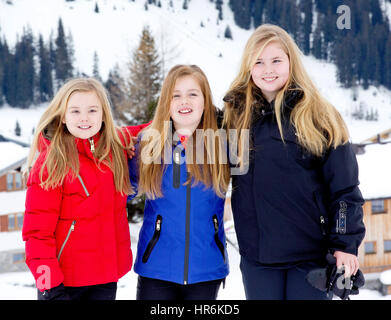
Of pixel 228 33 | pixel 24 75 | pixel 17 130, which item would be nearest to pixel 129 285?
pixel 17 130

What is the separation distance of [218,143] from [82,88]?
31.0 inches

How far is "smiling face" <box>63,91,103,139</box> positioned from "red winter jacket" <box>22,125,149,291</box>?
0.20ft

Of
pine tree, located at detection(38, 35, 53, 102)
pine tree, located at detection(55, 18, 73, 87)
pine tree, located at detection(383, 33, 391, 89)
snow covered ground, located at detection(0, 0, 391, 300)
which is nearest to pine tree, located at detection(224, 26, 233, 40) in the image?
snow covered ground, located at detection(0, 0, 391, 300)

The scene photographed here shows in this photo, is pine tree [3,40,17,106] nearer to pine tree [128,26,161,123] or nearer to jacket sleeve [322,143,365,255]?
pine tree [128,26,161,123]

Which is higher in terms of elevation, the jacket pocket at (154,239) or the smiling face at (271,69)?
the smiling face at (271,69)

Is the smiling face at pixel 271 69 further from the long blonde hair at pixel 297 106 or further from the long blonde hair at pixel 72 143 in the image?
the long blonde hair at pixel 72 143

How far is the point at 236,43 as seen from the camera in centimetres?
9988

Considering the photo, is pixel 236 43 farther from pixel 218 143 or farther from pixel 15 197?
pixel 218 143

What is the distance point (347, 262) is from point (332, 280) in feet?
0.36

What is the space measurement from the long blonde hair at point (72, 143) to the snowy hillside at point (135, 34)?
218ft

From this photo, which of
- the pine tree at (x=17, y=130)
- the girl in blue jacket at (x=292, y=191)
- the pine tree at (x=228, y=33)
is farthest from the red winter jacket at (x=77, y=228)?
the pine tree at (x=228, y=33)

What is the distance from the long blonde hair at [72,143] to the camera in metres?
2.23

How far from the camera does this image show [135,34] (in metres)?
92.1
